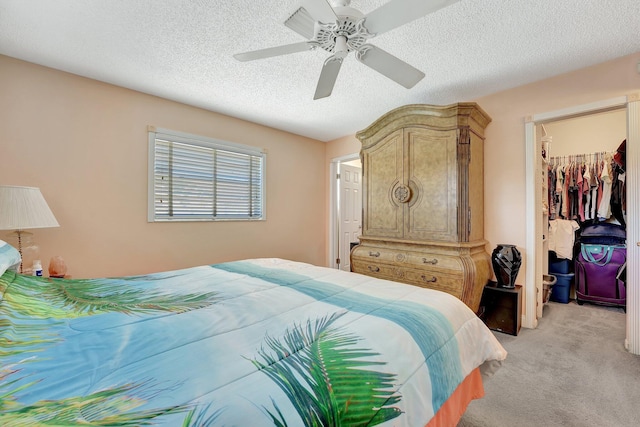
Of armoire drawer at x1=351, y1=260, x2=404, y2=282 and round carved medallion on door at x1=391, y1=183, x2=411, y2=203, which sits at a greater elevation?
Answer: round carved medallion on door at x1=391, y1=183, x2=411, y2=203

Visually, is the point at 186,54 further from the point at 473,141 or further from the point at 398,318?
the point at 473,141

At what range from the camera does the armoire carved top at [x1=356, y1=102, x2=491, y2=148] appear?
2.61 meters

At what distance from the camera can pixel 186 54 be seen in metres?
2.20

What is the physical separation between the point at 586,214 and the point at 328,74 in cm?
403

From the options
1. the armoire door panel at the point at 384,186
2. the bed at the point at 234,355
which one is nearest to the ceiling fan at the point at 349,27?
the armoire door panel at the point at 384,186

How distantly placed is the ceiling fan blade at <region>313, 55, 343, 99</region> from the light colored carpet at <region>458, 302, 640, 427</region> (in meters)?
2.26

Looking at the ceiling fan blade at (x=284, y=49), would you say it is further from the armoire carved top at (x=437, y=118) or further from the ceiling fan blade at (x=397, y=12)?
the armoire carved top at (x=437, y=118)

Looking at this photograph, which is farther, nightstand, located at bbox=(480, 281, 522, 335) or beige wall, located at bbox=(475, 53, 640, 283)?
nightstand, located at bbox=(480, 281, 522, 335)

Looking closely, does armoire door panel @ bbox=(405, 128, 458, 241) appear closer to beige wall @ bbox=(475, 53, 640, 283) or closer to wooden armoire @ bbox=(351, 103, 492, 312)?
wooden armoire @ bbox=(351, 103, 492, 312)

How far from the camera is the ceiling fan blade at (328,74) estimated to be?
5.72 ft

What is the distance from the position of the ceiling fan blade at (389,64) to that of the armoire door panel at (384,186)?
47.2 inches

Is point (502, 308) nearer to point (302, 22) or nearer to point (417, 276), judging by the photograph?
point (417, 276)

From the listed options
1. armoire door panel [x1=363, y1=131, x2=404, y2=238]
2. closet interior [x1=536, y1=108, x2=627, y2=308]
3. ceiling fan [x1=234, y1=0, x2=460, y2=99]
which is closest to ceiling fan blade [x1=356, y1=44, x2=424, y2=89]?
ceiling fan [x1=234, y1=0, x2=460, y2=99]

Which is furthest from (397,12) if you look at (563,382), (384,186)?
(563,382)
